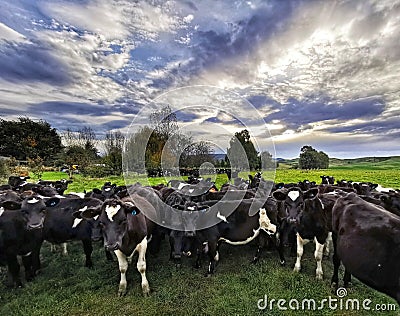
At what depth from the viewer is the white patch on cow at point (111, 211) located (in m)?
4.99

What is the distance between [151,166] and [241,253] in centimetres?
794

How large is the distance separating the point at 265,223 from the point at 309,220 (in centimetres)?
118

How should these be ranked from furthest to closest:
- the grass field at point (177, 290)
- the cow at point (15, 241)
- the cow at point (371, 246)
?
1. the cow at point (15, 241)
2. the grass field at point (177, 290)
3. the cow at point (371, 246)

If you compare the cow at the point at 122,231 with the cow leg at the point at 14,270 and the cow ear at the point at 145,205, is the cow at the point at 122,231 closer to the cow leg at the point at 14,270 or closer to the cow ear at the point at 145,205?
the cow ear at the point at 145,205

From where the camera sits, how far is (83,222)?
6.66 meters

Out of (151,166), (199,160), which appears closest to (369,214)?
(199,160)

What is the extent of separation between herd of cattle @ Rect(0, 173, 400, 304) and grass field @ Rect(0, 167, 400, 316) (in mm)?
259

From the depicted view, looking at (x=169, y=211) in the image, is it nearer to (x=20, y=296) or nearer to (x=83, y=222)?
(x=83, y=222)

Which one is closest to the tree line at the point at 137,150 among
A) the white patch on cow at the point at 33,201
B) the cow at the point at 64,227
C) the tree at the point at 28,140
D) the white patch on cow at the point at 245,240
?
the tree at the point at 28,140

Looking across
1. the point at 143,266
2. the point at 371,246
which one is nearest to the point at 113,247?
the point at 143,266

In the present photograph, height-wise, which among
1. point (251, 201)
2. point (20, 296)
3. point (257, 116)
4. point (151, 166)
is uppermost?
point (257, 116)

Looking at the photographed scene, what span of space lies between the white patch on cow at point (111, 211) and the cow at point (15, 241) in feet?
7.00

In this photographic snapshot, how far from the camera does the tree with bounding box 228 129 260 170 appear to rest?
8945 mm

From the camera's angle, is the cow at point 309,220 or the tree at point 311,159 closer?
the cow at point 309,220
